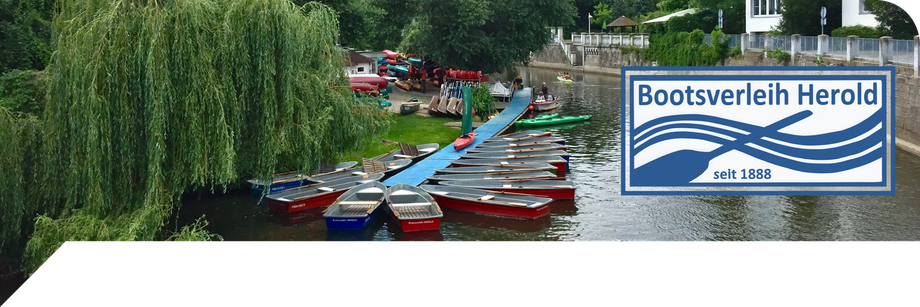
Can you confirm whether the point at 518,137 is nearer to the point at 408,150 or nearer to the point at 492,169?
the point at 408,150

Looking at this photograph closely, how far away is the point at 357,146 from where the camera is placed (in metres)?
22.6

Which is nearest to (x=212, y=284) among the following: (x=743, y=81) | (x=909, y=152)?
(x=743, y=81)

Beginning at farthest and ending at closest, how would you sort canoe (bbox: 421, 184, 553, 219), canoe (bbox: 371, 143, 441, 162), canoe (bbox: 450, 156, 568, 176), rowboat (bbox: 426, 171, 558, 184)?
1. canoe (bbox: 371, 143, 441, 162)
2. canoe (bbox: 450, 156, 568, 176)
3. rowboat (bbox: 426, 171, 558, 184)
4. canoe (bbox: 421, 184, 553, 219)

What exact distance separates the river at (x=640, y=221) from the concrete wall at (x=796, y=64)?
189 inches

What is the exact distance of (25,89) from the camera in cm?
1895

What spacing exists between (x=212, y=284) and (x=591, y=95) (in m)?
39.6

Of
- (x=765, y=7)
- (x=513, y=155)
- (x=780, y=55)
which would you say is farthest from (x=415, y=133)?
(x=765, y=7)

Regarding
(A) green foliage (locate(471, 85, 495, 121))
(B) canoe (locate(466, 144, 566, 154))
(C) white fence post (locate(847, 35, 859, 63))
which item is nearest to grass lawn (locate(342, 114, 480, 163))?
(A) green foliage (locate(471, 85, 495, 121))

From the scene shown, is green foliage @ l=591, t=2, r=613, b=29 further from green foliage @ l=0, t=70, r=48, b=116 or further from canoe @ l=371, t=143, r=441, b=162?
green foliage @ l=0, t=70, r=48, b=116

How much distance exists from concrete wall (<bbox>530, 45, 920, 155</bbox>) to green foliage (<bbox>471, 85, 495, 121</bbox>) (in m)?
13.3

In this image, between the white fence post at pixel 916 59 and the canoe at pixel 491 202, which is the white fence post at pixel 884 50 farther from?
the canoe at pixel 491 202

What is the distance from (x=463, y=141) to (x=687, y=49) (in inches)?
1136

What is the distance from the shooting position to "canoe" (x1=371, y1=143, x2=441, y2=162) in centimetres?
2841

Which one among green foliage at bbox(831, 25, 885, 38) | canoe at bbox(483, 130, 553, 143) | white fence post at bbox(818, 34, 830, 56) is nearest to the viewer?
canoe at bbox(483, 130, 553, 143)
